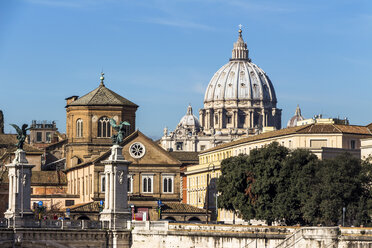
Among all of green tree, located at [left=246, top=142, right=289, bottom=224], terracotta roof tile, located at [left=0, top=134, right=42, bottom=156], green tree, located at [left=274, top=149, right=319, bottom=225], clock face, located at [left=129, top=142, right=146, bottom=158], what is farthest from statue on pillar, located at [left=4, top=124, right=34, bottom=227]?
terracotta roof tile, located at [left=0, top=134, right=42, bottom=156]

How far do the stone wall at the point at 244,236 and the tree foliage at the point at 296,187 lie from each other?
17289mm

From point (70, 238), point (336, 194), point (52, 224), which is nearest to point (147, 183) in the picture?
point (336, 194)

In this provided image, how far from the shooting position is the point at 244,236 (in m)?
82.2

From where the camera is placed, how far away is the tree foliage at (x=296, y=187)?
334 feet

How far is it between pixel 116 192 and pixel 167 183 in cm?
5810

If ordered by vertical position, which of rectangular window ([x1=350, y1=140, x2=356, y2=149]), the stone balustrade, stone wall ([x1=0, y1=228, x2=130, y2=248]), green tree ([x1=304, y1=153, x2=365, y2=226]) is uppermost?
rectangular window ([x1=350, y1=140, x2=356, y2=149])

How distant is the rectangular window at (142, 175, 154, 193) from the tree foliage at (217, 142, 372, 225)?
17385 millimetres

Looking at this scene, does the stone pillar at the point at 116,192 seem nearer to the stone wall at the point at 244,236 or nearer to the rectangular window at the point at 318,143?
the stone wall at the point at 244,236

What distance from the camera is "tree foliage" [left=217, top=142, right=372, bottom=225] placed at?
334ft

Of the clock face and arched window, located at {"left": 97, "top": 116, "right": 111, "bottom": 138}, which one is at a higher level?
arched window, located at {"left": 97, "top": 116, "right": 111, "bottom": 138}

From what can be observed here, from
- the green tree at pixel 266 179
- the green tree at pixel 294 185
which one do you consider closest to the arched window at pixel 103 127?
the green tree at pixel 266 179

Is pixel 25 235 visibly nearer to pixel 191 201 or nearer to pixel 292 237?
pixel 292 237

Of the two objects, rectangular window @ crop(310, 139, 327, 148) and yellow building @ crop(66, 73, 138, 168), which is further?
yellow building @ crop(66, 73, 138, 168)

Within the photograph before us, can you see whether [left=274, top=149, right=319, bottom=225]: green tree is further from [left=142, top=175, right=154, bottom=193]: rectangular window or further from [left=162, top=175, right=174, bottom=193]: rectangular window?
[left=142, top=175, right=154, bottom=193]: rectangular window
